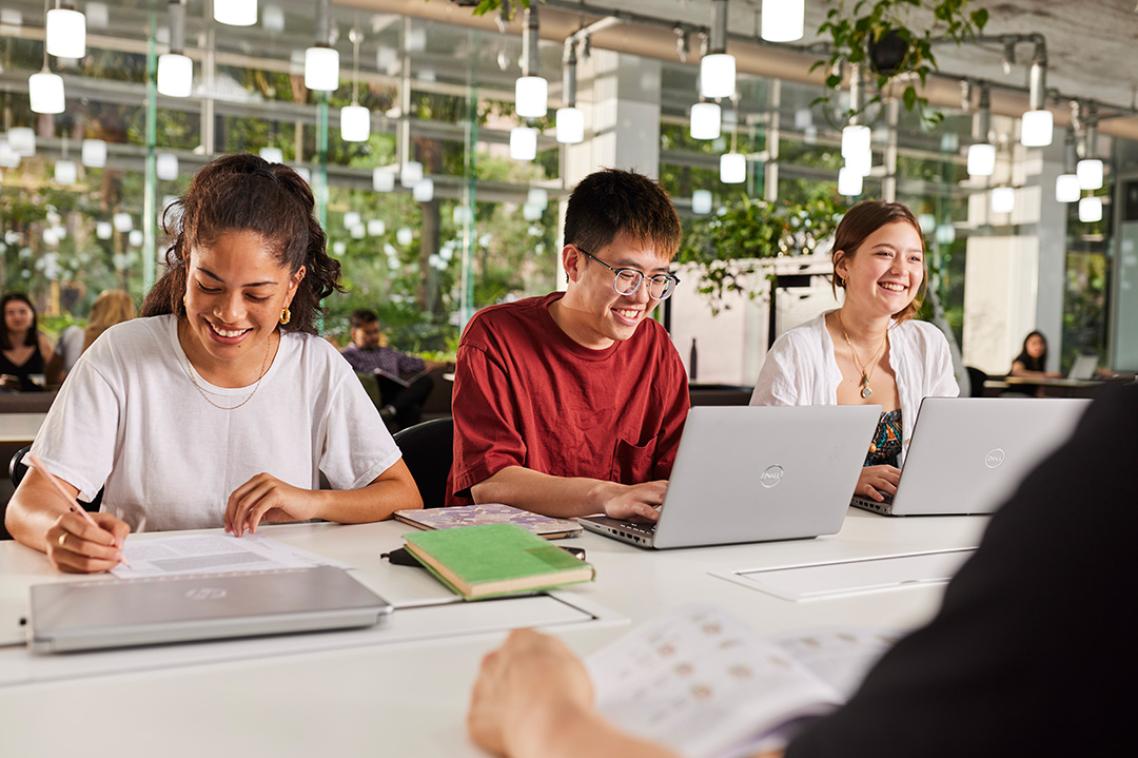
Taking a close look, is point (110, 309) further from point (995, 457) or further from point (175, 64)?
point (995, 457)

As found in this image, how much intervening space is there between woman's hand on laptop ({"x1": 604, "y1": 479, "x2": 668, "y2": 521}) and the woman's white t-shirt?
0.53 m

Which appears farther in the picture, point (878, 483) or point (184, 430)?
point (878, 483)

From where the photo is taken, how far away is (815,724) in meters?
0.69

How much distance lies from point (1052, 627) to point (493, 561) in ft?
3.73

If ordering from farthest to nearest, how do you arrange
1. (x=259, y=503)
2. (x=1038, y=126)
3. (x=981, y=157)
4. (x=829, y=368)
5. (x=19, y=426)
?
(x=981, y=157) → (x=1038, y=126) → (x=19, y=426) → (x=829, y=368) → (x=259, y=503)

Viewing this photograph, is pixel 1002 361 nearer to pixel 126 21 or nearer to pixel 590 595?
pixel 126 21

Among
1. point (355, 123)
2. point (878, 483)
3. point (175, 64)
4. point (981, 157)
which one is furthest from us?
point (981, 157)

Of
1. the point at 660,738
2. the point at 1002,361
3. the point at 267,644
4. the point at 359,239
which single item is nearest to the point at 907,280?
the point at 267,644

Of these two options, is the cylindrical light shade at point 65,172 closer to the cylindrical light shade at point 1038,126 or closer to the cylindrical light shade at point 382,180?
the cylindrical light shade at point 382,180

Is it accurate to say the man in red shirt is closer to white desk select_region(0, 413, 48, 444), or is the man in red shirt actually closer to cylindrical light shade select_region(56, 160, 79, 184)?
white desk select_region(0, 413, 48, 444)

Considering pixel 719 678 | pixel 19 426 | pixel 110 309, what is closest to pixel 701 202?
pixel 110 309

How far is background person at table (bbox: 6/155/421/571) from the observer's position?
2.08 metres

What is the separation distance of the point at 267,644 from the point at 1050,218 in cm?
1386

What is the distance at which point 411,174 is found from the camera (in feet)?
33.9
